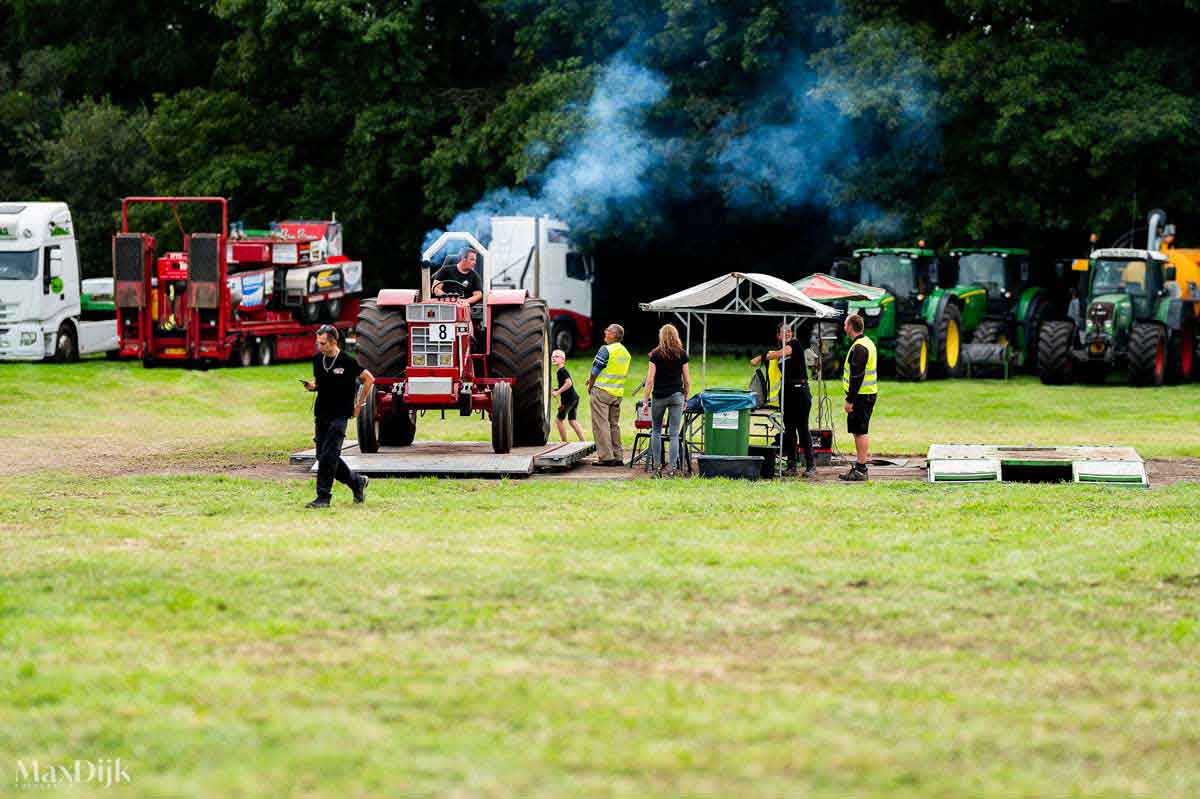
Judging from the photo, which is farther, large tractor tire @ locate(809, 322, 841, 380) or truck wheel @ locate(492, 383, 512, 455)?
large tractor tire @ locate(809, 322, 841, 380)

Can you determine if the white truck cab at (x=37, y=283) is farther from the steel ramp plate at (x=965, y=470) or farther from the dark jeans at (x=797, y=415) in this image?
A: the steel ramp plate at (x=965, y=470)

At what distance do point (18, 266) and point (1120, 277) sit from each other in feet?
63.4

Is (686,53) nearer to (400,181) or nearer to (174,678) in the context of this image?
(400,181)

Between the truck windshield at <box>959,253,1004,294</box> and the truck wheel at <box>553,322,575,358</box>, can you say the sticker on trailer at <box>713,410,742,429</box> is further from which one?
the truck wheel at <box>553,322,575,358</box>

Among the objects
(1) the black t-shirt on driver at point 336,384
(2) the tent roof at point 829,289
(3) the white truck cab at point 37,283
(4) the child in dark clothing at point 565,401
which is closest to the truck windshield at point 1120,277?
(2) the tent roof at point 829,289

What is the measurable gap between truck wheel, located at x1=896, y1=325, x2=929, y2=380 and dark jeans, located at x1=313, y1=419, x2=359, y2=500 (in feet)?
55.7

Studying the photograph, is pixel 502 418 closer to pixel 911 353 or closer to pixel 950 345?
pixel 911 353

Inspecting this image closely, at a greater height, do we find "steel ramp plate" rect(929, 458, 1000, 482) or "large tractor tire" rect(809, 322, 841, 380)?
"large tractor tire" rect(809, 322, 841, 380)

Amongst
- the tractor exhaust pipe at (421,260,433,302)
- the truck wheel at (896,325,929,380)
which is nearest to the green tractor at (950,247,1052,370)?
the truck wheel at (896,325,929,380)

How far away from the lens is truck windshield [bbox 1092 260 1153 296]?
30.2m

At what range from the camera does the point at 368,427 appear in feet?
60.5

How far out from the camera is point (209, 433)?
22.5 meters

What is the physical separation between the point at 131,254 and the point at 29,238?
7.61ft

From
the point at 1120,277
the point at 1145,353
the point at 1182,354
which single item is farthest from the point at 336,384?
the point at 1182,354
